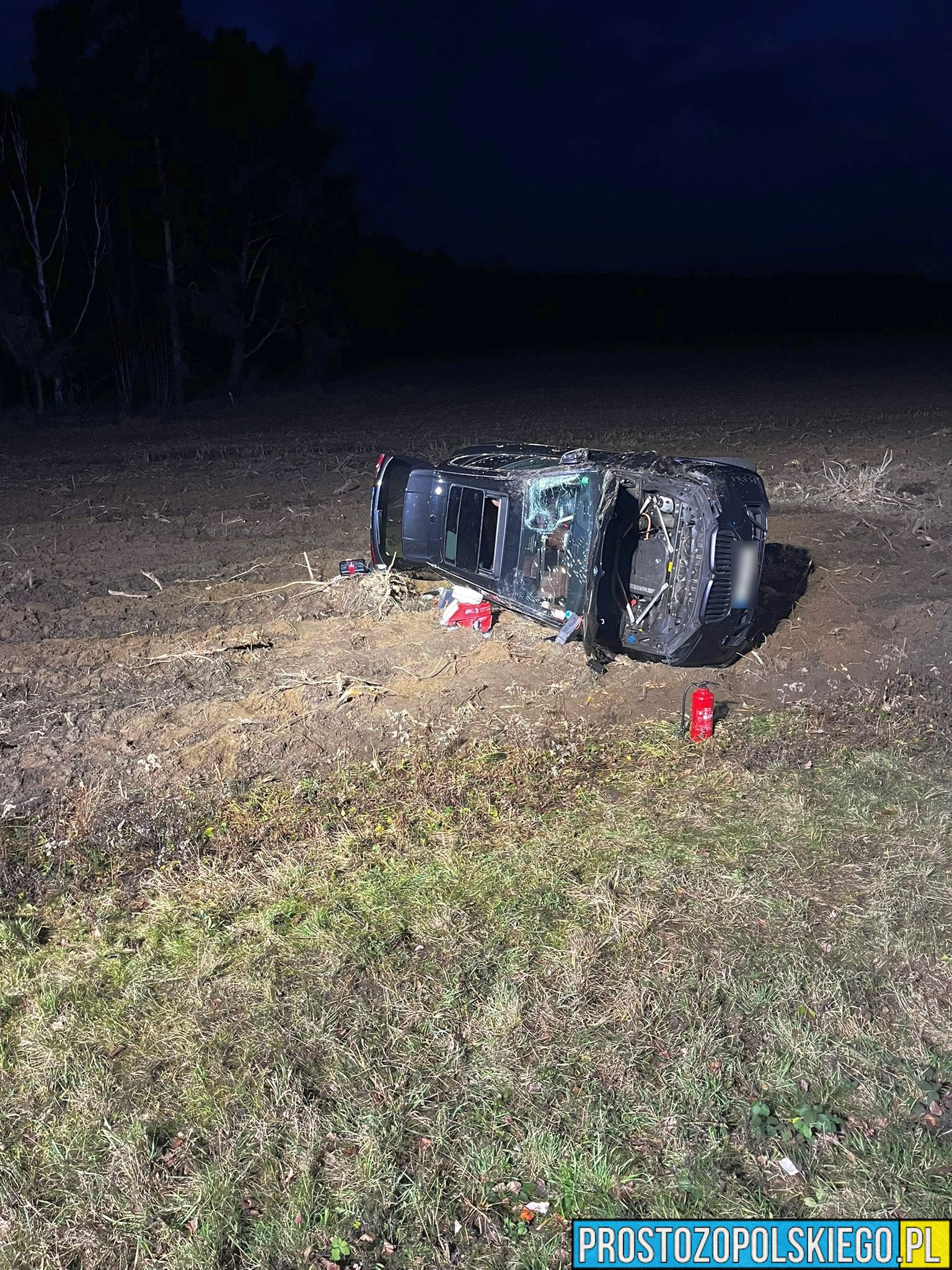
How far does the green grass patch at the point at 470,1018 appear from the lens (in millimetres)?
3449

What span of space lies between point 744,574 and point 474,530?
248cm

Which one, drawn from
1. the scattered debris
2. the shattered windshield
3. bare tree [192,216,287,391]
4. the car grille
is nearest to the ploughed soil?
the scattered debris

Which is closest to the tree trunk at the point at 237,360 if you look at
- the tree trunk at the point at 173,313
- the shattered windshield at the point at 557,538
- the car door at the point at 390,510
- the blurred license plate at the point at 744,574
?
the tree trunk at the point at 173,313

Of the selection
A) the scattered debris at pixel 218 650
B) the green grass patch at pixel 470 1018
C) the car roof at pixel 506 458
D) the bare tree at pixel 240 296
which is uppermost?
the bare tree at pixel 240 296

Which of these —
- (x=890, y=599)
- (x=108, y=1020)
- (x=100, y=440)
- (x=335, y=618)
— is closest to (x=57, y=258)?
(x=100, y=440)

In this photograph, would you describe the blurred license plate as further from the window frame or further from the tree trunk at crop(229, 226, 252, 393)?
the tree trunk at crop(229, 226, 252, 393)

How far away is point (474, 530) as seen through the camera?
8438 mm

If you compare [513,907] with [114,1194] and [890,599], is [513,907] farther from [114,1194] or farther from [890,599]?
[890,599]

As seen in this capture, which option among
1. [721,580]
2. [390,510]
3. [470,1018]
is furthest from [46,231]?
[470,1018]

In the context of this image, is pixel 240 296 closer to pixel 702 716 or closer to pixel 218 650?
pixel 218 650

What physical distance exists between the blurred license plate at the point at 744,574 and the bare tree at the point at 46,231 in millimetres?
25121

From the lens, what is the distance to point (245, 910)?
510 centimetres

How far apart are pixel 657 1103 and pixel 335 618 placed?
5.92 m

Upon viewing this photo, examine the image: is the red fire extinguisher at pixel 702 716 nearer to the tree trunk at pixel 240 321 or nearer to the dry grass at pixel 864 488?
the dry grass at pixel 864 488
